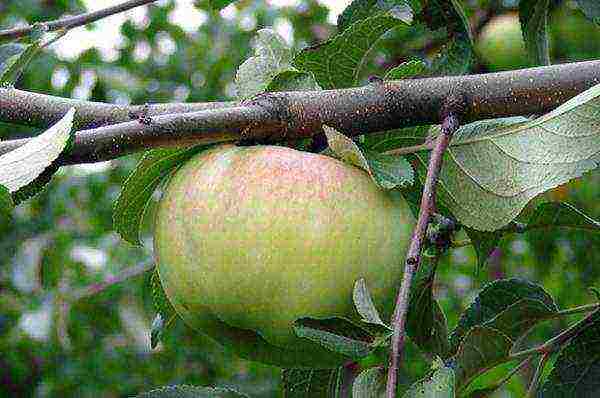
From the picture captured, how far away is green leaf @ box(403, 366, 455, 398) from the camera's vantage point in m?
0.58

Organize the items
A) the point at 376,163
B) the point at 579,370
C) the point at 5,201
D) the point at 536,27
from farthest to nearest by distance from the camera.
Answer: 1. the point at 536,27
2. the point at 579,370
3. the point at 376,163
4. the point at 5,201

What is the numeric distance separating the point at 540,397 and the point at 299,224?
0.33 meters

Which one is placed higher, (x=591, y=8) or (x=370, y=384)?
(x=591, y=8)

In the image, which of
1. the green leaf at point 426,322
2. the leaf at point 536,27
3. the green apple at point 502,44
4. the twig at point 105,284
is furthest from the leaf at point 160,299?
the twig at point 105,284

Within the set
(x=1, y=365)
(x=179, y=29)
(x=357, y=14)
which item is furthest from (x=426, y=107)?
(x=1, y=365)

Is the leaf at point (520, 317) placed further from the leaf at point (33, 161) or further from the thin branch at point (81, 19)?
the thin branch at point (81, 19)

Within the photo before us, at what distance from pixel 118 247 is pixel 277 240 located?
1875 mm

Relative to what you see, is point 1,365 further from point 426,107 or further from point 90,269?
point 426,107

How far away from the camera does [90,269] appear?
2.49m

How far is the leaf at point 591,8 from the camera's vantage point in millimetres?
979

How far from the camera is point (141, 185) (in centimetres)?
79

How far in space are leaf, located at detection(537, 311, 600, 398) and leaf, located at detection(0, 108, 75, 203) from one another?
49cm

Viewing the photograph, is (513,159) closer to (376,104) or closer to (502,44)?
(376,104)

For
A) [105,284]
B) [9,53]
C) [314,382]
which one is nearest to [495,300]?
[314,382]
